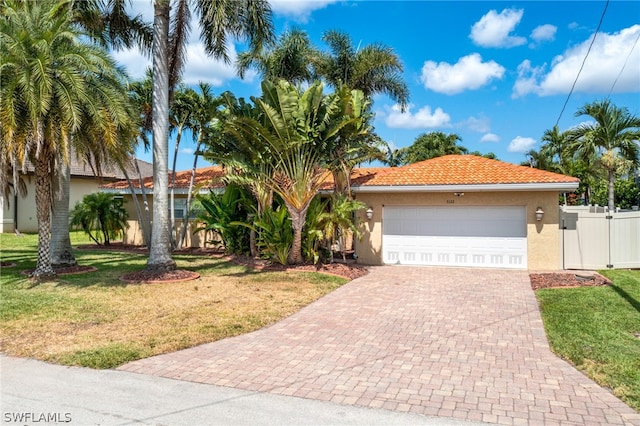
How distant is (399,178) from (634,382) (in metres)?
11.1

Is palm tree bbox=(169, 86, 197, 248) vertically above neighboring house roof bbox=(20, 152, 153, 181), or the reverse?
palm tree bbox=(169, 86, 197, 248)

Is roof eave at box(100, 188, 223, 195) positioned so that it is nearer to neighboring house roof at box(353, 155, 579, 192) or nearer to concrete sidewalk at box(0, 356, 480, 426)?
neighboring house roof at box(353, 155, 579, 192)

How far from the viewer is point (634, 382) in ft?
17.1

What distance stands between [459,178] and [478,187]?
2.83ft

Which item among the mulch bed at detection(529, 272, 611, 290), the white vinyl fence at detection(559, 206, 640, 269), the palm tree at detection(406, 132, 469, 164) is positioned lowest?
the mulch bed at detection(529, 272, 611, 290)

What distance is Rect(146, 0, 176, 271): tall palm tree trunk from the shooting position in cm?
1229

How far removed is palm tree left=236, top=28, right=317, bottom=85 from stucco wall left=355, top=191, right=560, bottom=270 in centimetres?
771

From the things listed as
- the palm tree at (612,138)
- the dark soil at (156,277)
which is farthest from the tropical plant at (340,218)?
the palm tree at (612,138)

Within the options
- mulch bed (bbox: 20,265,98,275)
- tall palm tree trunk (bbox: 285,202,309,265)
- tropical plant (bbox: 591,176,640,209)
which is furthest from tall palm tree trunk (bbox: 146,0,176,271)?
tropical plant (bbox: 591,176,640,209)

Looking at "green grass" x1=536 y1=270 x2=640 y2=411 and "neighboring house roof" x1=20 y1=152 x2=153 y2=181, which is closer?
"green grass" x1=536 y1=270 x2=640 y2=411

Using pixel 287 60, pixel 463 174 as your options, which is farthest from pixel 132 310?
pixel 287 60

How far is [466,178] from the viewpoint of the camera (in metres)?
14.9

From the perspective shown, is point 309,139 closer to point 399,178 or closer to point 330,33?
point 399,178

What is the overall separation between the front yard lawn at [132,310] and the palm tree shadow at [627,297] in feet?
20.9
